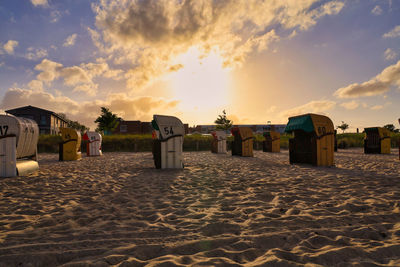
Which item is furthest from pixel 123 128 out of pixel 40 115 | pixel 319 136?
pixel 319 136

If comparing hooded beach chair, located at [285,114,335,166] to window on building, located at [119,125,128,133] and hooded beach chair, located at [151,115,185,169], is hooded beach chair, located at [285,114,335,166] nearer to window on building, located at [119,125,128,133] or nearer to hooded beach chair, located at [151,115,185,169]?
hooded beach chair, located at [151,115,185,169]

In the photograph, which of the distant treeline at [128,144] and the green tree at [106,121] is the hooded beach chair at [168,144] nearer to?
the distant treeline at [128,144]

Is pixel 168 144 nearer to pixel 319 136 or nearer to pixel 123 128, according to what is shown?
pixel 319 136

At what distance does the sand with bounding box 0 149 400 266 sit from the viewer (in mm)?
1919

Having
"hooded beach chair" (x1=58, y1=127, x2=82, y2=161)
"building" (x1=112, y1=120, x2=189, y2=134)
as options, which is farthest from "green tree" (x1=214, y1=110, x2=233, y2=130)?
"hooded beach chair" (x1=58, y1=127, x2=82, y2=161)

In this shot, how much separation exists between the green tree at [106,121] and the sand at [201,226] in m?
39.8

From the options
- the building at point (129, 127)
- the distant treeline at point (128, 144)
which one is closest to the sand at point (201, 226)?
the distant treeline at point (128, 144)

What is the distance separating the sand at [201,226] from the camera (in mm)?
1919

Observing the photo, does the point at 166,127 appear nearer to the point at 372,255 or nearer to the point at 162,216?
the point at 162,216

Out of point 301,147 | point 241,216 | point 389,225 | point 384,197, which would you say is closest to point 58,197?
point 241,216

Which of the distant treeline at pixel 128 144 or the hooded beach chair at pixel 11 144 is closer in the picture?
the hooded beach chair at pixel 11 144

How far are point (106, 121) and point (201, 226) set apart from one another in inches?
1708

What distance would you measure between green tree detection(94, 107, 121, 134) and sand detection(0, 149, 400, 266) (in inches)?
1566

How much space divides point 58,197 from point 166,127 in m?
4.47
